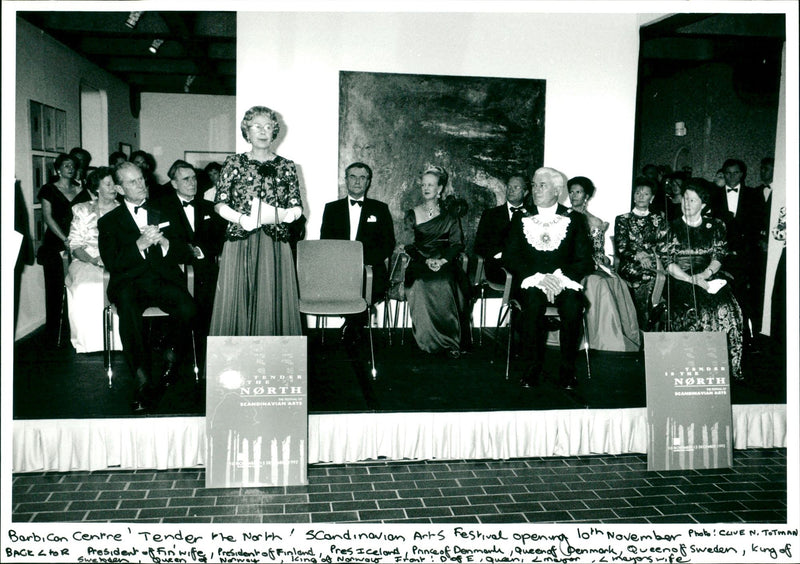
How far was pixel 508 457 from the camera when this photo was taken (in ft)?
13.6

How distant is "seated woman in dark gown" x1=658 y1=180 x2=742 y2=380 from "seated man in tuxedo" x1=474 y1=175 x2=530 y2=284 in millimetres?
1334

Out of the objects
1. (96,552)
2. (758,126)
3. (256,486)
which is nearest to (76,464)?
(256,486)

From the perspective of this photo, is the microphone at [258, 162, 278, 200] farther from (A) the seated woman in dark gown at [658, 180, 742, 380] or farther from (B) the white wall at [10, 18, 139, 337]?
(B) the white wall at [10, 18, 139, 337]

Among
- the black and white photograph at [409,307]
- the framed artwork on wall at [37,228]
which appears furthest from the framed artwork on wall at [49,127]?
the framed artwork on wall at [37,228]

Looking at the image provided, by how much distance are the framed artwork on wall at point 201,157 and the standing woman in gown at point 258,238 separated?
32.1 ft

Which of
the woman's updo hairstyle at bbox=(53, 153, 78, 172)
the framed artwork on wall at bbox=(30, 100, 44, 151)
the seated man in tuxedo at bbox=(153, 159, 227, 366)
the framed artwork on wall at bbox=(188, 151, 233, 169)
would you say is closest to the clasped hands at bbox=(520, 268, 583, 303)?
the seated man in tuxedo at bbox=(153, 159, 227, 366)

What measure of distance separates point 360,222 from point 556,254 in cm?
161

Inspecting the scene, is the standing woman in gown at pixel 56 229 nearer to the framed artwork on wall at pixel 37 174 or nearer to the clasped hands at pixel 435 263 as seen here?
the framed artwork on wall at pixel 37 174

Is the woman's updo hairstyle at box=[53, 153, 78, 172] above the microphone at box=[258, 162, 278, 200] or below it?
above

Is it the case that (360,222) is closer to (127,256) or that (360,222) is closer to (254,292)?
(254,292)

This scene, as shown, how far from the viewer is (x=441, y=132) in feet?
20.7

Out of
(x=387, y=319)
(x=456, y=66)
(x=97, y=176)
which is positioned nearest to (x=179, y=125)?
(x=97, y=176)

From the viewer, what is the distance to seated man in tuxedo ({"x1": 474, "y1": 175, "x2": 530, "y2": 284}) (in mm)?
5980

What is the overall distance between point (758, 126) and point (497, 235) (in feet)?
12.5
